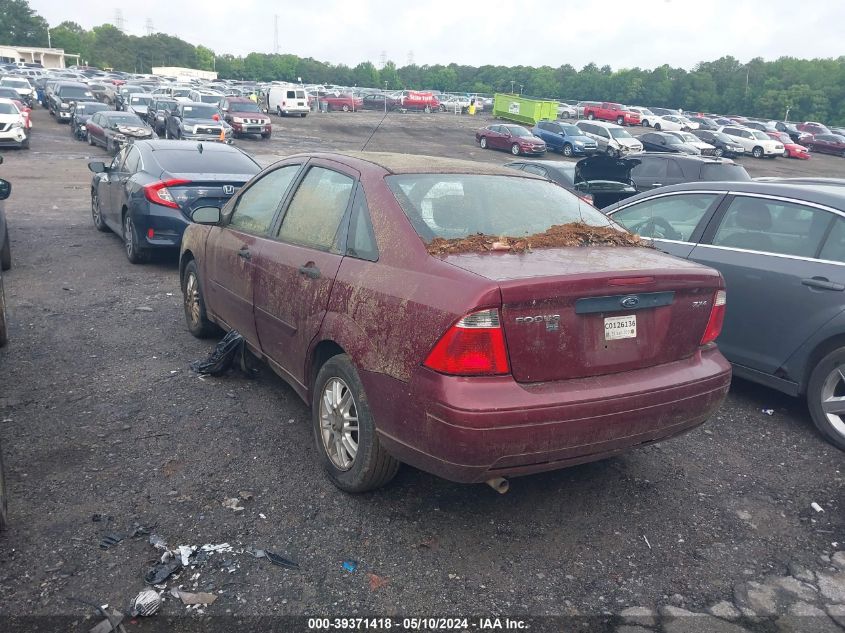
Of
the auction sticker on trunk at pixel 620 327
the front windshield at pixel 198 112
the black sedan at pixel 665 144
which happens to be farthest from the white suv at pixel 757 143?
the auction sticker on trunk at pixel 620 327

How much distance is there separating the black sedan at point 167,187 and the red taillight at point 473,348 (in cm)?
613

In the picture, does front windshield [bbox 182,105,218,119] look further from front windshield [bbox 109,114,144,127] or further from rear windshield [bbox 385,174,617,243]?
rear windshield [bbox 385,174,617,243]

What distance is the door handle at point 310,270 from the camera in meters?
3.80

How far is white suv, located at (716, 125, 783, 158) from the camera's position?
40.7 metres

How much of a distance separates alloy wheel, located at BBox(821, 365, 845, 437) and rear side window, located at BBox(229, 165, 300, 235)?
3846 millimetres

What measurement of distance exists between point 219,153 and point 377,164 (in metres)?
6.03

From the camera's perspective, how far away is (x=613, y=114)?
55688 mm

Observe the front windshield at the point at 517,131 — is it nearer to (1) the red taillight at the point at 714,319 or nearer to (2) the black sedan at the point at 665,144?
(2) the black sedan at the point at 665,144

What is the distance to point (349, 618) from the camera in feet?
9.12

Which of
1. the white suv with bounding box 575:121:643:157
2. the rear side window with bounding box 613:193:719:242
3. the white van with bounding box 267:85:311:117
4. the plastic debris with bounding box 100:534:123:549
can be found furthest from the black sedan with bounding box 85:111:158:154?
the plastic debris with bounding box 100:534:123:549

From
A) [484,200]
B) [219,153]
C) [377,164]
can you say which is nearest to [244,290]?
[377,164]

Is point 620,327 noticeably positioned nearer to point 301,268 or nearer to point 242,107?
point 301,268

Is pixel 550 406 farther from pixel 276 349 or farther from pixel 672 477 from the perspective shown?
pixel 276 349

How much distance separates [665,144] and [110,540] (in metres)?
34.7
